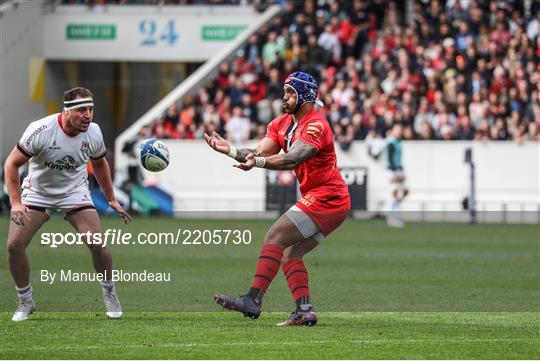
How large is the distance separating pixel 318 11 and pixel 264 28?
1.61m

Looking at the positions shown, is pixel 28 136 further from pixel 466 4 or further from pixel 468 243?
pixel 466 4

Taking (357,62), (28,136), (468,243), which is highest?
(357,62)

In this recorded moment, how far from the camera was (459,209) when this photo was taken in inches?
1249

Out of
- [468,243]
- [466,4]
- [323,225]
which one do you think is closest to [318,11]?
[466,4]

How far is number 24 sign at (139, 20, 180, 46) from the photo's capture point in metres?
38.5

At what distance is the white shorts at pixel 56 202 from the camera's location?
1231 centimetres

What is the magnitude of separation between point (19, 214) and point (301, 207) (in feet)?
8.37

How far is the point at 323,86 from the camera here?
3422cm

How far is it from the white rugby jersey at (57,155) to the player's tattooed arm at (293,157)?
73.7 inches

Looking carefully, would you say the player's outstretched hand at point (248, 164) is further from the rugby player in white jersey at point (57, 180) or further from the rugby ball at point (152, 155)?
the rugby player in white jersey at point (57, 180)

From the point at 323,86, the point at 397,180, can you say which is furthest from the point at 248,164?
the point at 323,86

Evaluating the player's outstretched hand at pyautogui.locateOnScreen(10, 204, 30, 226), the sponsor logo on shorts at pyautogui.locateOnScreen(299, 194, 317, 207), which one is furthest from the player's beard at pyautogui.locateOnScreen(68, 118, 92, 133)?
the sponsor logo on shorts at pyautogui.locateOnScreen(299, 194, 317, 207)

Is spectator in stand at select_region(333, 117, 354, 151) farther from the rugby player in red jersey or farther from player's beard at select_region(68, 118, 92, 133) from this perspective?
player's beard at select_region(68, 118, 92, 133)

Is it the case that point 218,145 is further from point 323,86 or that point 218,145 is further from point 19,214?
point 323,86
